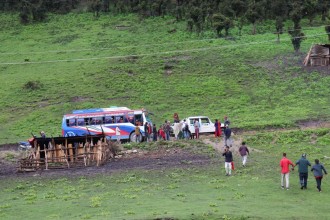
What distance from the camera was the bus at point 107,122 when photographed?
2101 inches

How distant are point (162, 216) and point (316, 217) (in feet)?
19.1

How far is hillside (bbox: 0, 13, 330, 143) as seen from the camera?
61906mm

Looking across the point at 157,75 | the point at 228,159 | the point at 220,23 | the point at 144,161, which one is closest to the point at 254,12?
the point at 220,23

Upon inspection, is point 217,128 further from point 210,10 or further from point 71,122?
point 210,10

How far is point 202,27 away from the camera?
89.8m

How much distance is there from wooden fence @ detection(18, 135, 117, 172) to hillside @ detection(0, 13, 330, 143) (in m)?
14.2

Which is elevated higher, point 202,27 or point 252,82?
point 202,27

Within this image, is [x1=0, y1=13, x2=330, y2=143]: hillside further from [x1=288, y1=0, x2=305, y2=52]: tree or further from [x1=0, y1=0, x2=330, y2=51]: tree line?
[x1=0, y1=0, x2=330, y2=51]: tree line

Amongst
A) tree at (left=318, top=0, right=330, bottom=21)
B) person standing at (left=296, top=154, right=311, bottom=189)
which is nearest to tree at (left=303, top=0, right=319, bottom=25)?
tree at (left=318, top=0, right=330, bottom=21)

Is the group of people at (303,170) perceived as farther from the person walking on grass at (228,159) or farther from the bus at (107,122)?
the bus at (107,122)

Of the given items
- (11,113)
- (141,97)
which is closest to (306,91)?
(141,97)

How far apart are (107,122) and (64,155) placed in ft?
38.0

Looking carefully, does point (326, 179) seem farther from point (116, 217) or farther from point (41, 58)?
point (41, 58)

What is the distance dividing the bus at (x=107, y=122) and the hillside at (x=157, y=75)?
5.18 m
